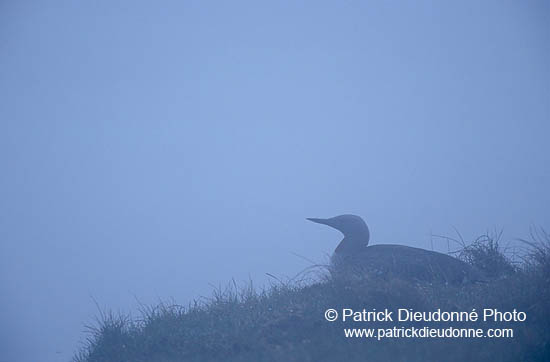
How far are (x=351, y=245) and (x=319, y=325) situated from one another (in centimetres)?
516

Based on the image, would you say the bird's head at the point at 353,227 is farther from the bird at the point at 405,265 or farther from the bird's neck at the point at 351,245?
the bird at the point at 405,265

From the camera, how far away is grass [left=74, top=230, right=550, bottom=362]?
4809 mm

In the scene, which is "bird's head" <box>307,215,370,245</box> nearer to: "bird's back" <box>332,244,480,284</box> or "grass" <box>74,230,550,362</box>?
"bird's back" <box>332,244,480,284</box>

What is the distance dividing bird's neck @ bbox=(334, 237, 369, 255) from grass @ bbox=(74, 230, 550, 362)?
9.88 ft

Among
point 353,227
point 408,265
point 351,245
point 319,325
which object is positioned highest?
point 353,227

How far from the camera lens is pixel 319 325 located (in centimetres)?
575

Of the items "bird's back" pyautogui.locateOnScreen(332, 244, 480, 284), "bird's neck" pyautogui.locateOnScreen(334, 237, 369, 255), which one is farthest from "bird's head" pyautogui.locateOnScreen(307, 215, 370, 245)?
"bird's back" pyautogui.locateOnScreen(332, 244, 480, 284)

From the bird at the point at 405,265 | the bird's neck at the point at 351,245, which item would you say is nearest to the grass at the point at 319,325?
the bird at the point at 405,265

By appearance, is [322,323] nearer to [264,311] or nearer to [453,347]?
[264,311]

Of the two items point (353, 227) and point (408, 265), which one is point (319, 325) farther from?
point (353, 227)

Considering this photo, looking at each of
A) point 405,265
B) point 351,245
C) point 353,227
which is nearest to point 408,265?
point 405,265

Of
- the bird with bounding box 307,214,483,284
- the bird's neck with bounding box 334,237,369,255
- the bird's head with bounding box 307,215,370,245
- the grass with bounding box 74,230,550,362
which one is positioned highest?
A: the bird's head with bounding box 307,215,370,245

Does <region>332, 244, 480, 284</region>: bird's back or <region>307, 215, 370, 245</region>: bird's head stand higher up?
<region>307, 215, 370, 245</region>: bird's head

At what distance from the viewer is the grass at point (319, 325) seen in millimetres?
4809
